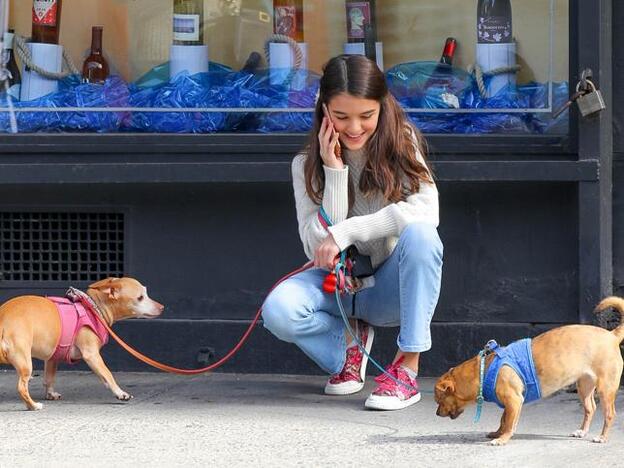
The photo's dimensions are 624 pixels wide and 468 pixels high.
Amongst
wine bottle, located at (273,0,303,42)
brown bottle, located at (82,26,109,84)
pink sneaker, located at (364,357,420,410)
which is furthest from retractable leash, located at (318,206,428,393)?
brown bottle, located at (82,26,109,84)

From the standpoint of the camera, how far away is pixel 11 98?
579cm

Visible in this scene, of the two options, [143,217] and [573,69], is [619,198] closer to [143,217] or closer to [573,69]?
[573,69]

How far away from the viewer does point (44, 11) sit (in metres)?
5.79

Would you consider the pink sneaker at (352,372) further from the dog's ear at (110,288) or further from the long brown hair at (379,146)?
the dog's ear at (110,288)

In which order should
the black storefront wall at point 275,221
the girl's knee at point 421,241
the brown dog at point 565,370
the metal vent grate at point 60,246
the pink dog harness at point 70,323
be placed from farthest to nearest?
1. the metal vent grate at point 60,246
2. the black storefront wall at point 275,221
3. the pink dog harness at point 70,323
4. the girl's knee at point 421,241
5. the brown dog at point 565,370

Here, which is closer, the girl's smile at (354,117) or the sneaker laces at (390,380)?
the girl's smile at (354,117)

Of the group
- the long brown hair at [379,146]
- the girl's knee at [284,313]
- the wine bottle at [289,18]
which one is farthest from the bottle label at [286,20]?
the girl's knee at [284,313]

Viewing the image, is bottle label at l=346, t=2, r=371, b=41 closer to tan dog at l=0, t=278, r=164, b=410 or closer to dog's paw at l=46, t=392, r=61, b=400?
tan dog at l=0, t=278, r=164, b=410

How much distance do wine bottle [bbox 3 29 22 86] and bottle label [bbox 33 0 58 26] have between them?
0.13m

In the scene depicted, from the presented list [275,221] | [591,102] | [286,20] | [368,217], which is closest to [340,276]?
[368,217]

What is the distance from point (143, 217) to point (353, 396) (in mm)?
1244

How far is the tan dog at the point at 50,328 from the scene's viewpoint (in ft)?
15.5

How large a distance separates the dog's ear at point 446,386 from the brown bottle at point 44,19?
2.63 m

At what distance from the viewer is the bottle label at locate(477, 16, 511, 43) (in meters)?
5.55
